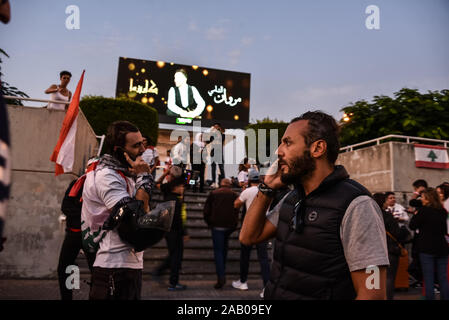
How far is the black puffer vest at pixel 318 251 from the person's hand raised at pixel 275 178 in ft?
0.54

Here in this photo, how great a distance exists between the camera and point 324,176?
1953 mm

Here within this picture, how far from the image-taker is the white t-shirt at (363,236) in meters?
1.61

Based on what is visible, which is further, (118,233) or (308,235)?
(118,233)

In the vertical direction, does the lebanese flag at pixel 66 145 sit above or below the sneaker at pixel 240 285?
above

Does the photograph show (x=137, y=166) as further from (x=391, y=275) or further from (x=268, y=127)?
(x=268, y=127)

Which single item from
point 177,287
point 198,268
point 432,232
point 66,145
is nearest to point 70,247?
point 66,145

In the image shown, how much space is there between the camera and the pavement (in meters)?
5.96

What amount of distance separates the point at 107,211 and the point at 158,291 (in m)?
4.58

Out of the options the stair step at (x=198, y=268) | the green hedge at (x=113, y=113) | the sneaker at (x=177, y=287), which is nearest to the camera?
the sneaker at (x=177, y=287)

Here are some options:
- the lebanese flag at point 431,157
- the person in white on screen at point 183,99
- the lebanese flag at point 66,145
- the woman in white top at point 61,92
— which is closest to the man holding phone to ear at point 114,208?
the lebanese flag at point 66,145

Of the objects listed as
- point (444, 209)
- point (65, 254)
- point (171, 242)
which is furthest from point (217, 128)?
point (65, 254)

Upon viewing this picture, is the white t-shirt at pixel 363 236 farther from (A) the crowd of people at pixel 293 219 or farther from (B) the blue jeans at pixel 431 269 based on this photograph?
(B) the blue jeans at pixel 431 269

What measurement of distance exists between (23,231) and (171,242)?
10.8ft
